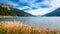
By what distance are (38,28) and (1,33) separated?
1.11 meters

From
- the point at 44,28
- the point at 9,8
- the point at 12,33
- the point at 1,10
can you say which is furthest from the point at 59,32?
the point at 9,8

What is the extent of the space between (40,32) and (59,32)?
62 centimetres

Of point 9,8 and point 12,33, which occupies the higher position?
point 9,8

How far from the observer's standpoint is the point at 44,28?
6012mm

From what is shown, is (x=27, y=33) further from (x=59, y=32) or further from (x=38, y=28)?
(x=59, y=32)

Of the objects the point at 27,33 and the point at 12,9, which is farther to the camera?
the point at 12,9

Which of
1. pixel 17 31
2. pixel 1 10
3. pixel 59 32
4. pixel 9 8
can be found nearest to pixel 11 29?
pixel 17 31

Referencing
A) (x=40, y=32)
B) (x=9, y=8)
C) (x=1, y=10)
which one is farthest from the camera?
(x=9, y=8)

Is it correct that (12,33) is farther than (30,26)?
No

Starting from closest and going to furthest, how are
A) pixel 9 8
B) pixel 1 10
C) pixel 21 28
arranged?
1. pixel 21 28
2. pixel 1 10
3. pixel 9 8

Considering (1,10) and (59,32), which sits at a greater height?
(1,10)

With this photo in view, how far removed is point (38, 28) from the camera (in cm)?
606

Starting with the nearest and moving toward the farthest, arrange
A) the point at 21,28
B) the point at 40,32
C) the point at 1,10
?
the point at 40,32 < the point at 21,28 < the point at 1,10

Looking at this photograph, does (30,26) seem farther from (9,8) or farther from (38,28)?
(9,8)
